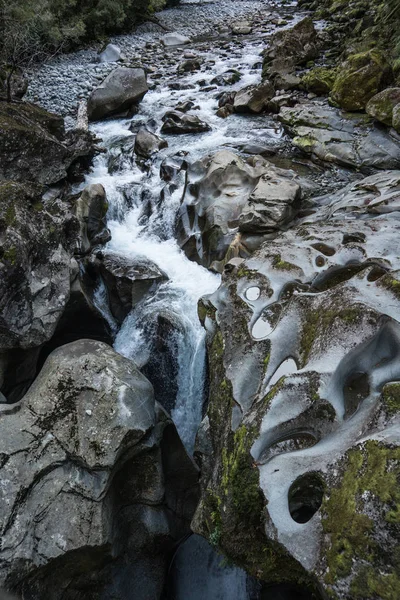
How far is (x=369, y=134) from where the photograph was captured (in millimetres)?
10312

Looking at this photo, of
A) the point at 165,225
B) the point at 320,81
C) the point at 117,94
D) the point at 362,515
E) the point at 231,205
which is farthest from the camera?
the point at 117,94

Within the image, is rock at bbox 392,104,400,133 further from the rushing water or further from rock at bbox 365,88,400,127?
the rushing water

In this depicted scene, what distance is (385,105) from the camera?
10.1 meters

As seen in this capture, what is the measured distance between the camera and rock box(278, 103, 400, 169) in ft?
31.7

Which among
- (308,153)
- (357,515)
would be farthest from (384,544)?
(308,153)

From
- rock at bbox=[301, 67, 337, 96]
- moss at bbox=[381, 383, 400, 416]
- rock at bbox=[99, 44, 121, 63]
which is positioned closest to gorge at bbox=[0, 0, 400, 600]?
moss at bbox=[381, 383, 400, 416]

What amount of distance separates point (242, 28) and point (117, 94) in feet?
42.9

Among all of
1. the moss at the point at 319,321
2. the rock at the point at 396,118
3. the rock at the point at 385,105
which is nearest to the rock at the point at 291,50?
the rock at the point at 385,105

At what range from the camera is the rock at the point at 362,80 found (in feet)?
37.0

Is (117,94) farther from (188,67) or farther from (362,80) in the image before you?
(362,80)

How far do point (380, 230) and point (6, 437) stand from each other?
17.8ft

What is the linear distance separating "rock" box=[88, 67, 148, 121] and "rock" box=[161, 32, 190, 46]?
9398 millimetres

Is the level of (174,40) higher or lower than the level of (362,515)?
higher

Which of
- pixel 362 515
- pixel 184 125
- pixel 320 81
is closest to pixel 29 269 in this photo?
pixel 362 515
